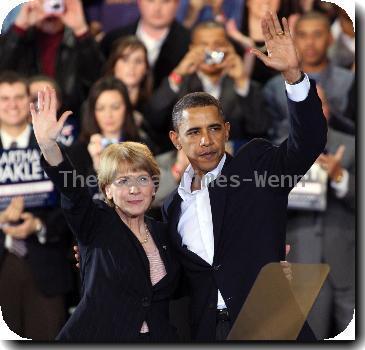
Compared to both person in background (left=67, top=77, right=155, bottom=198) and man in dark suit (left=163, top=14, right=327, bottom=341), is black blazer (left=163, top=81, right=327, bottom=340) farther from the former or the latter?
person in background (left=67, top=77, right=155, bottom=198)

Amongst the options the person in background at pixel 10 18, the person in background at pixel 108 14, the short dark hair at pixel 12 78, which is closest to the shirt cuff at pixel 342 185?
the person in background at pixel 108 14

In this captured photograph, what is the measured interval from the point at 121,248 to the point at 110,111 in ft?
3.57

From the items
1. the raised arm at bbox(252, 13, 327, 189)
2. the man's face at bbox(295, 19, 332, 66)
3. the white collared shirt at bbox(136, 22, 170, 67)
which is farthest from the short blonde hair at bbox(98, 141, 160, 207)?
the man's face at bbox(295, 19, 332, 66)

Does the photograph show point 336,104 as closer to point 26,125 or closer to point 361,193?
point 361,193

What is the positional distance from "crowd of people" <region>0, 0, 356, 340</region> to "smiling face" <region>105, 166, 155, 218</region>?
92 cm

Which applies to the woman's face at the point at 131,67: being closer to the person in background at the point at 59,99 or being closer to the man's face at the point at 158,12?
the man's face at the point at 158,12

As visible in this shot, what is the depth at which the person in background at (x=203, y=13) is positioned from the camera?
4059 millimetres

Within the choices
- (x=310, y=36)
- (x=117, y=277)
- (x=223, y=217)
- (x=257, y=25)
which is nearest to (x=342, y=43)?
(x=310, y=36)

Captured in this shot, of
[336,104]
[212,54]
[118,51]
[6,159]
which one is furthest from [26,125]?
[336,104]

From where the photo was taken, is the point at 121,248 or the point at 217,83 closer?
the point at 121,248

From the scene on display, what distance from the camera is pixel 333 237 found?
158 inches

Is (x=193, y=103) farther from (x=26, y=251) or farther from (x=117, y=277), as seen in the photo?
(x=26, y=251)

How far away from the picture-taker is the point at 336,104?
4043 mm

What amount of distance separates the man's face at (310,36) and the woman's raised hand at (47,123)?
135 cm
